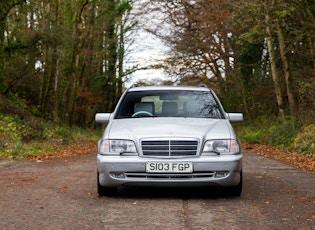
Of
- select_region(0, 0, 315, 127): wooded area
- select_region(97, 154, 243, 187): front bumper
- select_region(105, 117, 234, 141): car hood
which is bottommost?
select_region(97, 154, 243, 187): front bumper

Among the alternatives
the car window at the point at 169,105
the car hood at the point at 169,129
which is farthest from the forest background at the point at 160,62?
the car hood at the point at 169,129

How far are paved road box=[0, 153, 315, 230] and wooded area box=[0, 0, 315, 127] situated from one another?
14081mm

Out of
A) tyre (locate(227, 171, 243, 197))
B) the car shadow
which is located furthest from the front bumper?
the car shadow

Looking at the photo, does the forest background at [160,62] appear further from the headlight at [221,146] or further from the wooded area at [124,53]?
the headlight at [221,146]

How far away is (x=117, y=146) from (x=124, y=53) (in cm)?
3034

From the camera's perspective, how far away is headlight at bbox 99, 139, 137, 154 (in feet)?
27.4

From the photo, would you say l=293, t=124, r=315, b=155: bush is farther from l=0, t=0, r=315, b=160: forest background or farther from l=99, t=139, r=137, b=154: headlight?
l=99, t=139, r=137, b=154: headlight

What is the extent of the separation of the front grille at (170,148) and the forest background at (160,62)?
10.8 metres

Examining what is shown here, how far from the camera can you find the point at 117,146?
27.7ft

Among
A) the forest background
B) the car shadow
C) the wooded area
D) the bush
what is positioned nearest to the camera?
the car shadow

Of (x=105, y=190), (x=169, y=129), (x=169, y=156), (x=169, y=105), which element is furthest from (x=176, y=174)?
(x=169, y=105)

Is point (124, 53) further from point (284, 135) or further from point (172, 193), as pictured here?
point (172, 193)

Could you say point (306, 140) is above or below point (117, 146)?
below

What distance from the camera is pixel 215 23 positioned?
31625 mm
